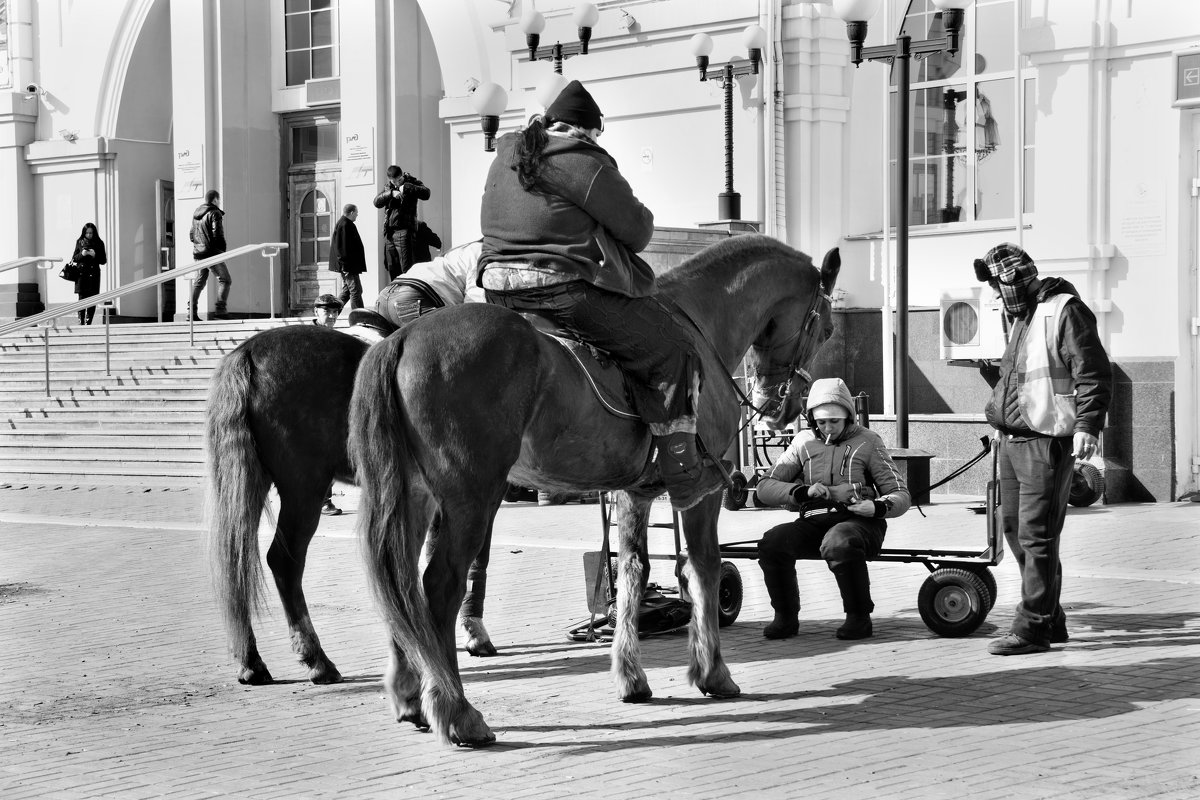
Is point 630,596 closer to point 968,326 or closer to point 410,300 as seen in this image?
point 410,300

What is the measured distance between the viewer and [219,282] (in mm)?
27234

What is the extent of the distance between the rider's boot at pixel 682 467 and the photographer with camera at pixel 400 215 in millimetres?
14543

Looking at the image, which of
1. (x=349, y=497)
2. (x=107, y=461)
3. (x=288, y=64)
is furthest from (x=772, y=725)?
(x=288, y=64)

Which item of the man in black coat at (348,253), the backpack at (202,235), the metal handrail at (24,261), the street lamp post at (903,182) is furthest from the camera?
the metal handrail at (24,261)

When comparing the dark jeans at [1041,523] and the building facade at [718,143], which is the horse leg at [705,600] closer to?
A: the dark jeans at [1041,523]

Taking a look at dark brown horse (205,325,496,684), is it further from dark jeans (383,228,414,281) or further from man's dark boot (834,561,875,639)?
dark jeans (383,228,414,281)

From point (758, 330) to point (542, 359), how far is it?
6.50 ft

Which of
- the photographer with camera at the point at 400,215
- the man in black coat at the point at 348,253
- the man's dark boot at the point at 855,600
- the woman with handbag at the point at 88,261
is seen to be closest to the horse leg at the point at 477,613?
the man's dark boot at the point at 855,600

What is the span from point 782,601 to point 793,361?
136cm

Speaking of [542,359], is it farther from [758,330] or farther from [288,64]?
[288,64]

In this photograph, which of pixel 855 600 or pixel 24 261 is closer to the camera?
pixel 855 600

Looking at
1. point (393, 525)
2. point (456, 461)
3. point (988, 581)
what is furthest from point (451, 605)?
point (988, 581)

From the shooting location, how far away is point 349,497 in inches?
672

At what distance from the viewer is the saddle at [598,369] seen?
22.3 ft
